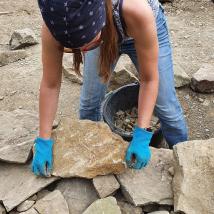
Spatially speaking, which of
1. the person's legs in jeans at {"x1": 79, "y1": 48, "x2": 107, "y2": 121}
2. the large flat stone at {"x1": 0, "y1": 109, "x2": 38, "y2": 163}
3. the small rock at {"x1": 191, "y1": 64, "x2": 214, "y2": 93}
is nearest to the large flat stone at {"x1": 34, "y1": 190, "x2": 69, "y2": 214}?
the large flat stone at {"x1": 0, "y1": 109, "x2": 38, "y2": 163}

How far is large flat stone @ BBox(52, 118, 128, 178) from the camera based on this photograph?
2.12m

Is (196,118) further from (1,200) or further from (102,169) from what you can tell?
(1,200)

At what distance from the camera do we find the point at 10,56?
13.1ft

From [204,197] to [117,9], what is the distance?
98 cm

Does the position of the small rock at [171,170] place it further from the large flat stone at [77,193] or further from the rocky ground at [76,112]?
the large flat stone at [77,193]

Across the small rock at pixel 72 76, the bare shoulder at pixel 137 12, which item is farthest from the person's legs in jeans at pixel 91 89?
the small rock at pixel 72 76

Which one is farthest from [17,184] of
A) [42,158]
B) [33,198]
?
[42,158]

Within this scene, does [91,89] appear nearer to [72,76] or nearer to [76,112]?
[76,112]

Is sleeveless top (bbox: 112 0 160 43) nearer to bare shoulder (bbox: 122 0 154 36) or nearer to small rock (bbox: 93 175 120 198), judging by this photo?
bare shoulder (bbox: 122 0 154 36)

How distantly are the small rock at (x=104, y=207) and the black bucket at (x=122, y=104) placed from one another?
771mm

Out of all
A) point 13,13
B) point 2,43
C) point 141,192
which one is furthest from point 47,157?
point 13,13

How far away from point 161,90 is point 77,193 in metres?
0.73

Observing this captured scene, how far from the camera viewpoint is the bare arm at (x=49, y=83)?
1.90 meters

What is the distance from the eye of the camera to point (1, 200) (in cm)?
212
